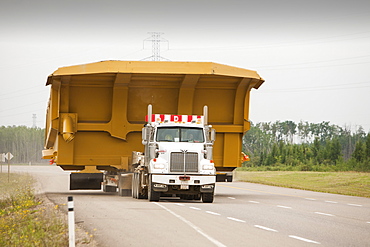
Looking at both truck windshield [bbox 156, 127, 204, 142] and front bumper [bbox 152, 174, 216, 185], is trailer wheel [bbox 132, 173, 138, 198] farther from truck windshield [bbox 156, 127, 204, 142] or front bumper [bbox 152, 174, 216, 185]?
front bumper [bbox 152, 174, 216, 185]

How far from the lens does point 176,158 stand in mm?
22281

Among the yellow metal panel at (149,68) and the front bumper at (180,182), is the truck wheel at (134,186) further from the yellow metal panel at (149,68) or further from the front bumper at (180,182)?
the yellow metal panel at (149,68)

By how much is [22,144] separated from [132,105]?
529 ft

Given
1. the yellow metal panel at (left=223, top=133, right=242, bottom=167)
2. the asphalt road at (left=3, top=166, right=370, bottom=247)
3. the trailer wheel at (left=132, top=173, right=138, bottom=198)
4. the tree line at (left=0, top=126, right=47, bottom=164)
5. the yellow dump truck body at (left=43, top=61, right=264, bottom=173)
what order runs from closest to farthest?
1. the asphalt road at (left=3, top=166, right=370, bottom=247)
2. the yellow dump truck body at (left=43, top=61, right=264, bottom=173)
3. the trailer wheel at (left=132, top=173, right=138, bottom=198)
4. the yellow metal panel at (left=223, top=133, right=242, bottom=167)
5. the tree line at (left=0, top=126, right=47, bottom=164)

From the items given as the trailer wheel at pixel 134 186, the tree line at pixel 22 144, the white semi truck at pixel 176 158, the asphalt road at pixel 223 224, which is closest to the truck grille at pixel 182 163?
the white semi truck at pixel 176 158

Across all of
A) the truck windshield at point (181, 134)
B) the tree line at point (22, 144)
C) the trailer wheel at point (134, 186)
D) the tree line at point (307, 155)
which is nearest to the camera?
the truck windshield at point (181, 134)

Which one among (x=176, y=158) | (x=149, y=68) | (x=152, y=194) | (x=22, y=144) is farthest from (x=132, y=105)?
(x=22, y=144)

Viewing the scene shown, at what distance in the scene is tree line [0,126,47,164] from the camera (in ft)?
578

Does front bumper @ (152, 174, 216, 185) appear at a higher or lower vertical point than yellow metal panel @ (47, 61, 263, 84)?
lower

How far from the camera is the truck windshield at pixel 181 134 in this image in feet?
75.5

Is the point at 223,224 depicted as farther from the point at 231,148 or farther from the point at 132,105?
the point at 132,105

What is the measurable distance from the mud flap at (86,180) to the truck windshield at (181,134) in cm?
444

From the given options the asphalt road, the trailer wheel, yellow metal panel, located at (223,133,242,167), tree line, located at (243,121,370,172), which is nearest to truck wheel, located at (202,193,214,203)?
the asphalt road

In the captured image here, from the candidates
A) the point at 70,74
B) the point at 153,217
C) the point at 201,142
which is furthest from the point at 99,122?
the point at 153,217
